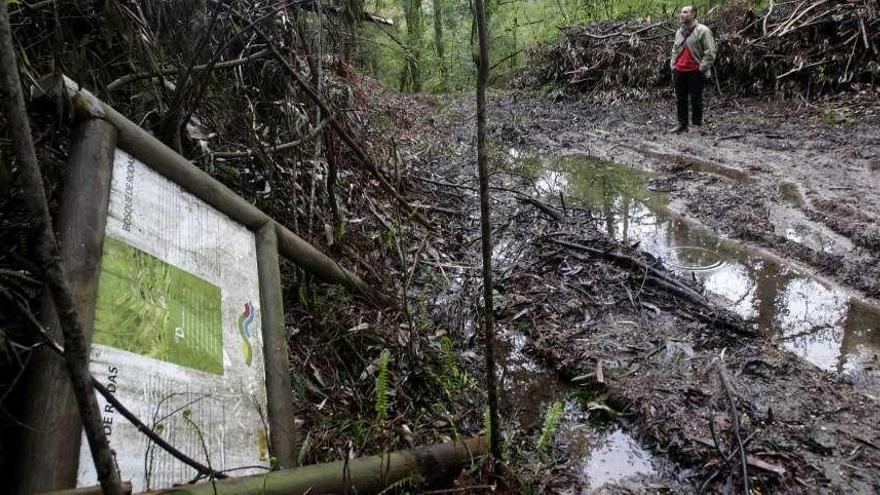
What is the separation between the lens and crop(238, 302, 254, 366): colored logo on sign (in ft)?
7.55

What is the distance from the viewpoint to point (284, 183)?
390 centimetres

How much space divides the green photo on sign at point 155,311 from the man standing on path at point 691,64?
8432 millimetres

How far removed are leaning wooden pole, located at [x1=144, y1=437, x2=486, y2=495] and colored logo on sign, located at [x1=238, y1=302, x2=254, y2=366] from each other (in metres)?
0.53

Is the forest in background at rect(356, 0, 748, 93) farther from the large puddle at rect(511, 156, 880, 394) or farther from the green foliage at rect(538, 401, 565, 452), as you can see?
the green foliage at rect(538, 401, 565, 452)

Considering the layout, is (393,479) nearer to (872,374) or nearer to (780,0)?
(872,374)

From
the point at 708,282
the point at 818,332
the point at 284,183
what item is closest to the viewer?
the point at 818,332

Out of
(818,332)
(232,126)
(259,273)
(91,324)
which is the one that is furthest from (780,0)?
(91,324)

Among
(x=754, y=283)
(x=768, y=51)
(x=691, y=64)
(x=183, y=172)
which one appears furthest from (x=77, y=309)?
(x=768, y=51)

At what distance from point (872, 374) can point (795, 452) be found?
91cm

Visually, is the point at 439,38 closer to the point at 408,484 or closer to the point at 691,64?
the point at 691,64

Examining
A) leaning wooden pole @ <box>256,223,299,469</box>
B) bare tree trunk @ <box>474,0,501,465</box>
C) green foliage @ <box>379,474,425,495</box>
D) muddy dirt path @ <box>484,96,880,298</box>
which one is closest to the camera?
bare tree trunk @ <box>474,0,501,465</box>

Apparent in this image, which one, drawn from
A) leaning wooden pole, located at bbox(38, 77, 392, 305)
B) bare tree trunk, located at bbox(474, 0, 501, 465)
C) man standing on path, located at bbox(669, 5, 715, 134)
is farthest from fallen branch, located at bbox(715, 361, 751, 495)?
man standing on path, located at bbox(669, 5, 715, 134)

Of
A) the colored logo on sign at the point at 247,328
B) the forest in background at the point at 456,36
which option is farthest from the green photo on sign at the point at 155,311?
the forest in background at the point at 456,36

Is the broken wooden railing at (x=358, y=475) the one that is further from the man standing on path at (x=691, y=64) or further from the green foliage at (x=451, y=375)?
the man standing on path at (x=691, y=64)
